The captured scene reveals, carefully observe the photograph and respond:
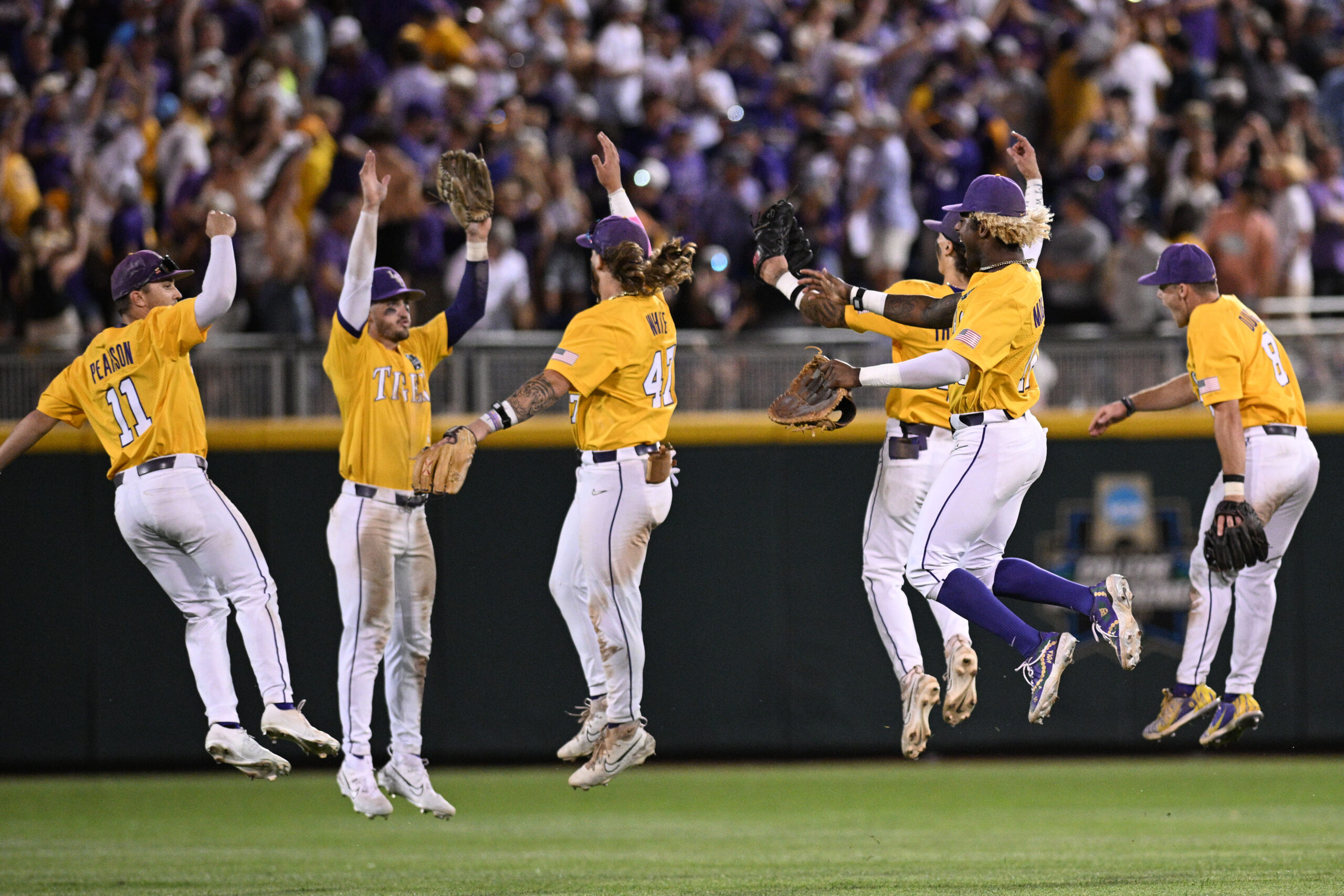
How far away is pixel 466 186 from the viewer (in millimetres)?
9055

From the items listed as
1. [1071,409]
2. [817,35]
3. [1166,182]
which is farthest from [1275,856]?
[817,35]

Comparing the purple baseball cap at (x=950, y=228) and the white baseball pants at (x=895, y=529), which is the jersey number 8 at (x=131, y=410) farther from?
the purple baseball cap at (x=950, y=228)

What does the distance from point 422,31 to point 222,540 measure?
8.18m

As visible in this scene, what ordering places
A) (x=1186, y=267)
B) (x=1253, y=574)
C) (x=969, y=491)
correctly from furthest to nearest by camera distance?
(x=1253, y=574) → (x=1186, y=267) → (x=969, y=491)

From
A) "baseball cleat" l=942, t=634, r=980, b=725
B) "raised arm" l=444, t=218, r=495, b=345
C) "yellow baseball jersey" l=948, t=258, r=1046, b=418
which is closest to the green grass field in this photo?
"baseball cleat" l=942, t=634, r=980, b=725

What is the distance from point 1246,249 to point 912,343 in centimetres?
526

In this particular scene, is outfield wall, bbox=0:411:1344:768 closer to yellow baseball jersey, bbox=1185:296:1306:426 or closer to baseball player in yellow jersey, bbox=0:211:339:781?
yellow baseball jersey, bbox=1185:296:1306:426

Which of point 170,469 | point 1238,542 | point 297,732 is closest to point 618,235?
point 170,469

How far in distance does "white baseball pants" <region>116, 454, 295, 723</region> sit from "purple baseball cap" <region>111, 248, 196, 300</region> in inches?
35.0

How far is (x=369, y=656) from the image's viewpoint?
9141 mm

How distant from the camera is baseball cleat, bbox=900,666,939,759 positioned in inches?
338

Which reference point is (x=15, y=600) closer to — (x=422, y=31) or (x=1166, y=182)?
(x=422, y=31)

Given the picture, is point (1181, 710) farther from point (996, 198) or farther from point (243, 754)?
point (243, 754)

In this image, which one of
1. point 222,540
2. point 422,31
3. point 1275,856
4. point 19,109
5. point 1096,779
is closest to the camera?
point 222,540
